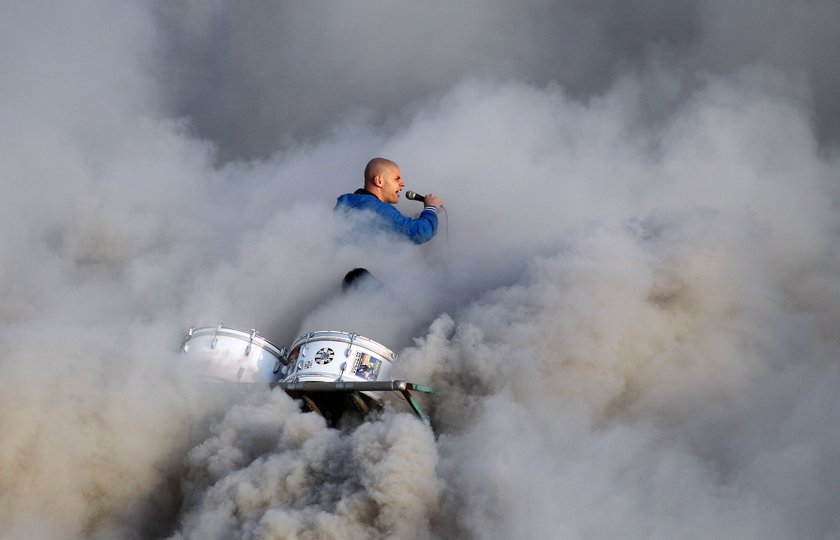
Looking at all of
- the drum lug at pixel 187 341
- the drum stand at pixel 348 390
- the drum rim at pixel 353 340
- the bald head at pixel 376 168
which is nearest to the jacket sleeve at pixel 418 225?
the bald head at pixel 376 168

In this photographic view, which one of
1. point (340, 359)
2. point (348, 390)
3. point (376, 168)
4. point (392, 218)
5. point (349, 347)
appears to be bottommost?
point (348, 390)

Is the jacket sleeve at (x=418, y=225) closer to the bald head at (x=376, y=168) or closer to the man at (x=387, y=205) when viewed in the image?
the man at (x=387, y=205)

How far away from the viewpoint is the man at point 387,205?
7.48 metres

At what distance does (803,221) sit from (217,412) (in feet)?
17.2

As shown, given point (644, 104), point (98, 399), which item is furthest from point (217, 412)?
point (644, 104)

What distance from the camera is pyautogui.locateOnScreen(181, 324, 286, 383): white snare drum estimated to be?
21.1 feet

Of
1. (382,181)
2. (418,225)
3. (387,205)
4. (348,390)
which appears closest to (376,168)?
(382,181)

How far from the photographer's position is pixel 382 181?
809 centimetres

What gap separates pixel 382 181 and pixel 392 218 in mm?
606

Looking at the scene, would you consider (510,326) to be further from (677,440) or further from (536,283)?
(677,440)

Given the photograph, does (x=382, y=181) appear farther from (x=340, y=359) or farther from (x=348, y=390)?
(x=348, y=390)

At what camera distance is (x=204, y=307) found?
7.54 meters

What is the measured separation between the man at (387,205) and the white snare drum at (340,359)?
1.46 m

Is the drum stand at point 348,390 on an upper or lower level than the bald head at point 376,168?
lower
